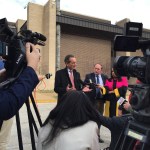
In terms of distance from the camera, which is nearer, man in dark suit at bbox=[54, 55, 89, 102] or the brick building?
man in dark suit at bbox=[54, 55, 89, 102]

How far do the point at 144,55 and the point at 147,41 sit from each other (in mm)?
99

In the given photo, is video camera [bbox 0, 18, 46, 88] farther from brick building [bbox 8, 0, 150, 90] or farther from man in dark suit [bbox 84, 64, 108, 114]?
brick building [bbox 8, 0, 150, 90]

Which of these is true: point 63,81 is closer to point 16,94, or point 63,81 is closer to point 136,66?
point 136,66

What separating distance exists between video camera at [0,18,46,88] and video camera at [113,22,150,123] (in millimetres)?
631

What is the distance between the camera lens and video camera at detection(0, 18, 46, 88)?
2076mm

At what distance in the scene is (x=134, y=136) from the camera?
2.08 m

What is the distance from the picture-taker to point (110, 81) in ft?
21.1

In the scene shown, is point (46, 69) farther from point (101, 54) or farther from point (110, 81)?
point (110, 81)

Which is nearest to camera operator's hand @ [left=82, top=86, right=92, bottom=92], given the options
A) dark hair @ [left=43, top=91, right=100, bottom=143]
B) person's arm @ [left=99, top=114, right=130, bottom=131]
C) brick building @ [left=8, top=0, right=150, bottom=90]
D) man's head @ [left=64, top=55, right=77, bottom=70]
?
man's head @ [left=64, top=55, right=77, bottom=70]

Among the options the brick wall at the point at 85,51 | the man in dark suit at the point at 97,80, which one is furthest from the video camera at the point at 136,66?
the brick wall at the point at 85,51

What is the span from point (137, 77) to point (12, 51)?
85 cm

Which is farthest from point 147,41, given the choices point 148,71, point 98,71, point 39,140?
point 98,71

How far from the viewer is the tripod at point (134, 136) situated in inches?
79.9

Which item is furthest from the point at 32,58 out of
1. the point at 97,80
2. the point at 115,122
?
the point at 97,80
